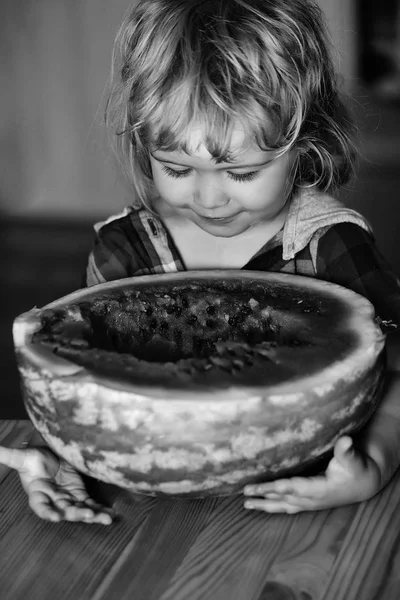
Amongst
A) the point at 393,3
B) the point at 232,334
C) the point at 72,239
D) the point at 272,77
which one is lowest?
the point at 72,239

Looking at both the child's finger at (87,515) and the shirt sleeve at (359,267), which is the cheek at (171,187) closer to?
the shirt sleeve at (359,267)

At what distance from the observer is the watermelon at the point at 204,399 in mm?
792

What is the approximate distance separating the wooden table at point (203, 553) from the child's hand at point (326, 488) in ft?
0.05

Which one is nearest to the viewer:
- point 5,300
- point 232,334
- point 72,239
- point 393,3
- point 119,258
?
point 232,334

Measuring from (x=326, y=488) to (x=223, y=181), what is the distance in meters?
0.49

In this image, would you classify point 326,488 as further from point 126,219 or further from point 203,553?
point 126,219

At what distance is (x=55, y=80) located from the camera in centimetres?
358

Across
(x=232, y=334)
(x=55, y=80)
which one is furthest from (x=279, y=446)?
(x=55, y=80)

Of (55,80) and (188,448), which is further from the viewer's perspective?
(55,80)

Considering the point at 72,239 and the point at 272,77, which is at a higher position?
the point at 272,77

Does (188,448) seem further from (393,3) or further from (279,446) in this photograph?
(393,3)

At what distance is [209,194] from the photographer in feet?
3.90

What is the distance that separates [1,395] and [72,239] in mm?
1348

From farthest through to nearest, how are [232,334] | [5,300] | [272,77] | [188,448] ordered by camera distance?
[5,300], [272,77], [232,334], [188,448]
